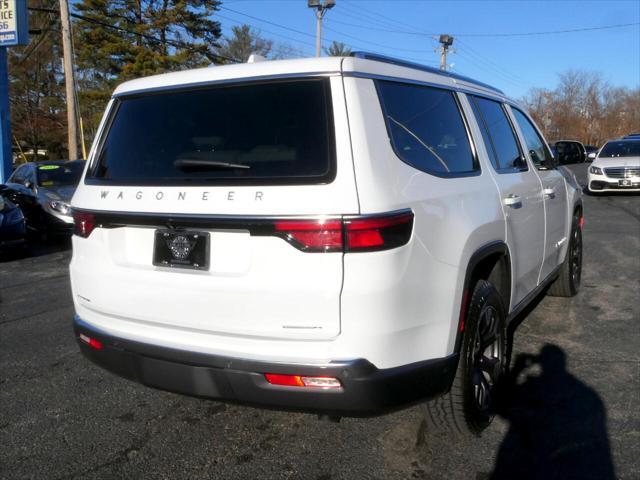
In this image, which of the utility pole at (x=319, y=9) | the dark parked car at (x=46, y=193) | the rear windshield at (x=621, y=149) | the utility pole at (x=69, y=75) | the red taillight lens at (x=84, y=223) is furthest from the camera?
the utility pole at (x=319, y=9)

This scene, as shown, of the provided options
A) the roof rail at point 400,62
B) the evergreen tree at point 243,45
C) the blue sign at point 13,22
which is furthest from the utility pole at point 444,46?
the roof rail at point 400,62

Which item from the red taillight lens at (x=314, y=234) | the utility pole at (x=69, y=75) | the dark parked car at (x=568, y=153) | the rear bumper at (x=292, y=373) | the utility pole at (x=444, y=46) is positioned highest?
the utility pole at (x=444, y=46)

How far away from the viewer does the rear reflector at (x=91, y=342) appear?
2.88 meters

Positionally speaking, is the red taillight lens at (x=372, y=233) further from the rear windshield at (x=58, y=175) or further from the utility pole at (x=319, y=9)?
the utility pole at (x=319, y=9)

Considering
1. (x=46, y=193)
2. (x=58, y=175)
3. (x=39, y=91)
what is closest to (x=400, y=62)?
(x=46, y=193)

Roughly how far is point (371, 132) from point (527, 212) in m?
1.80

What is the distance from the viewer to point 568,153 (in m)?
5.31

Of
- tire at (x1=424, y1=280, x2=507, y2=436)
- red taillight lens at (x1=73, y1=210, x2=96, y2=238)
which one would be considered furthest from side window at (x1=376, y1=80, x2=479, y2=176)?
red taillight lens at (x1=73, y1=210, x2=96, y2=238)

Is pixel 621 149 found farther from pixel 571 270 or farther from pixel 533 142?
pixel 533 142

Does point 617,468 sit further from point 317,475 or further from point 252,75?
point 252,75

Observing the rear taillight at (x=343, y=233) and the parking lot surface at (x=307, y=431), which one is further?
the parking lot surface at (x=307, y=431)

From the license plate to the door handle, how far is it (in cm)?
177

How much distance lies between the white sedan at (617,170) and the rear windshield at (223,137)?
618 inches

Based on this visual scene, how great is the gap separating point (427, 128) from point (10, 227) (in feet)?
25.6
